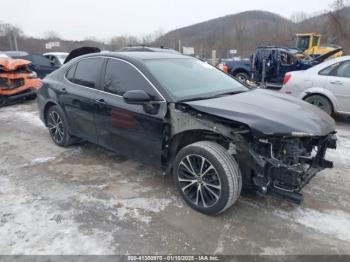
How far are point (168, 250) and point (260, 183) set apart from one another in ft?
3.43

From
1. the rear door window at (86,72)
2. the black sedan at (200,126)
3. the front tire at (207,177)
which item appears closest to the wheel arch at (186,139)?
the black sedan at (200,126)

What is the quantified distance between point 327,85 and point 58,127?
5454 mm

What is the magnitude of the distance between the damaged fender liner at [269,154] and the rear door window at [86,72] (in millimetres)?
1607

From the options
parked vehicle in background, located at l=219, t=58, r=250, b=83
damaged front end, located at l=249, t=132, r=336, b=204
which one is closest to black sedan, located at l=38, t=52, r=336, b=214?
damaged front end, located at l=249, t=132, r=336, b=204

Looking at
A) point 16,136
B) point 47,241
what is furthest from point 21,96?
point 47,241

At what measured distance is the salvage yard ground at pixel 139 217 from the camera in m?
2.57

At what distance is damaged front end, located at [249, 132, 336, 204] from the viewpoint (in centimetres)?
262

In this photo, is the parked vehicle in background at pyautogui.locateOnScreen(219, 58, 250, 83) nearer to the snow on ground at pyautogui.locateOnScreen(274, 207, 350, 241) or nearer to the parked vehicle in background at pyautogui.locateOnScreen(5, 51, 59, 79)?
the parked vehicle in background at pyautogui.locateOnScreen(5, 51, 59, 79)

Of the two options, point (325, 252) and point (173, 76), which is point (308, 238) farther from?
point (173, 76)

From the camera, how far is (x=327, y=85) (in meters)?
6.14

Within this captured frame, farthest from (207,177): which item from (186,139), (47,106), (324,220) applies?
(47,106)

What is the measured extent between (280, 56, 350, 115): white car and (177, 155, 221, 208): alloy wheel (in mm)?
4433

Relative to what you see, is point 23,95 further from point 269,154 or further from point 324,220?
point 324,220

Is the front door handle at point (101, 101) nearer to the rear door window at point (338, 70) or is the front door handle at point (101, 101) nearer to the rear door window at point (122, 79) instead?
the rear door window at point (122, 79)
